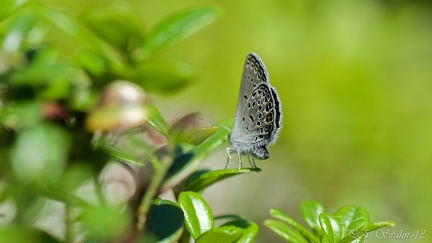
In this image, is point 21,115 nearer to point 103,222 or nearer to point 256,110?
point 103,222

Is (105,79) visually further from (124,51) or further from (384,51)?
(384,51)

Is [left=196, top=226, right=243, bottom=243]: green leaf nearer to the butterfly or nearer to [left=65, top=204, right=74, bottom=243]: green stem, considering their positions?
[left=65, top=204, right=74, bottom=243]: green stem

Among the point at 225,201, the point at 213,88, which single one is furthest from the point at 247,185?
the point at 213,88

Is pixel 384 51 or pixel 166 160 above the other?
pixel 166 160

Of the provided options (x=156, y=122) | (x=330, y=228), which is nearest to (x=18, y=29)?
(x=156, y=122)

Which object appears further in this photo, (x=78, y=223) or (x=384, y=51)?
(x=384, y=51)
